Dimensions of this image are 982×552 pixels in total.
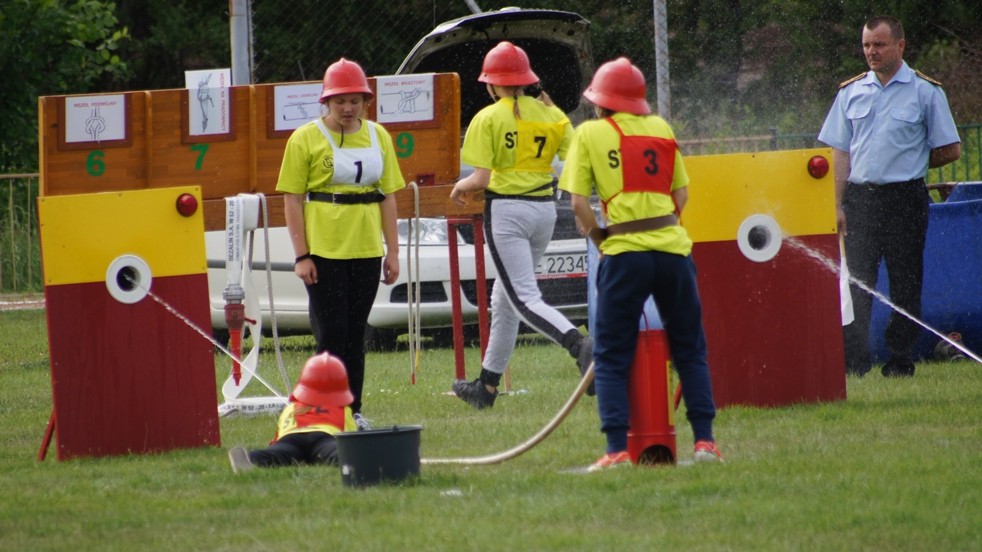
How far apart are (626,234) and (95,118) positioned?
13.0 feet

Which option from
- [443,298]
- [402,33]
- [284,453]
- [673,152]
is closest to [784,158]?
[673,152]

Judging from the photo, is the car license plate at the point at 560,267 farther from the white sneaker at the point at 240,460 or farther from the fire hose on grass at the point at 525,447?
the white sneaker at the point at 240,460

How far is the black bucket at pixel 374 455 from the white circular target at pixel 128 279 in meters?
1.61

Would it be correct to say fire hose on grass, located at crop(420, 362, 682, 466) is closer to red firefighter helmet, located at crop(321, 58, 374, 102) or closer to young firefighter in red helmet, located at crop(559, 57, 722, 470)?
young firefighter in red helmet, located at crop(559, 57, 722, 470)

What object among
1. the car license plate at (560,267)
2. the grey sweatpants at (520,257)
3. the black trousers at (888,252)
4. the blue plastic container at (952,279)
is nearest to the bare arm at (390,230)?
the grey sweatpants at (520,257)

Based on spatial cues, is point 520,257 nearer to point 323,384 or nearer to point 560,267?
point 323,384

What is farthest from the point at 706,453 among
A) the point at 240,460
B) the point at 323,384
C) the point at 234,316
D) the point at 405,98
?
the point at 405,98

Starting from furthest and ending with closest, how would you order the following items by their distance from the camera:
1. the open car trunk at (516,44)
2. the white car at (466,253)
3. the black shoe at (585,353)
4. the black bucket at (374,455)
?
the white car at (466,253)
the open car trunk at (516,44)
the black shoe at (585,353)
the black bucket at (374,455)

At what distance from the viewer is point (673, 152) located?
6246 mm

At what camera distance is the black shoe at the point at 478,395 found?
8656 millimetres

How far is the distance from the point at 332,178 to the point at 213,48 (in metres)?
23.0

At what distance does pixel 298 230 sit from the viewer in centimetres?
760

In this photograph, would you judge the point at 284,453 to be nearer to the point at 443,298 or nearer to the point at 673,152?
the point at 673,152

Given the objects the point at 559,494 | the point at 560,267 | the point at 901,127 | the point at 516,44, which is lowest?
the point at 559,494
